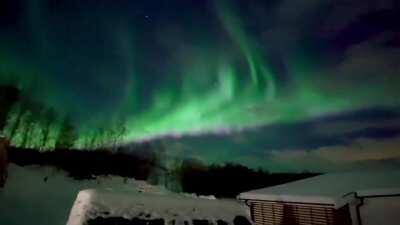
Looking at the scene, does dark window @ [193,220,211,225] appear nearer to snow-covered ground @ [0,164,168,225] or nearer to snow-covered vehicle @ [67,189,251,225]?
snow-covered vehicle @ [67,189,251,225]

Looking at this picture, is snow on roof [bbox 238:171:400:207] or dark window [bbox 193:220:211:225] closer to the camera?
dark window [bbox 193:220:211:225]

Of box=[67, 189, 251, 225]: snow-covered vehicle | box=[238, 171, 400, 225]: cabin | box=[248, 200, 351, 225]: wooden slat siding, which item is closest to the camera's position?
box=[67, 189, 251, 225]: snow-covered vehicle

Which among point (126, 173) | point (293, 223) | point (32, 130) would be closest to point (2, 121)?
point (32, 130)

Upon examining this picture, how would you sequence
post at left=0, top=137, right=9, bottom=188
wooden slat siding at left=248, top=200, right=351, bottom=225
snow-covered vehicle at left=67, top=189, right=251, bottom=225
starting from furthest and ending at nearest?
post at left=0, top=137, right=9, bottom=188 < wooden slat siding at left=248, top=200, right=351, bottom=225 < snow-covered vehicle at left=67, top=189, right=251, bottom=225

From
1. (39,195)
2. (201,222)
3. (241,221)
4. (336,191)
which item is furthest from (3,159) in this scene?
(336,191)

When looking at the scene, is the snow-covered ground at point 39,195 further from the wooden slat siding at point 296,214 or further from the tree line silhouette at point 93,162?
the wooden slat siding at point 296,214

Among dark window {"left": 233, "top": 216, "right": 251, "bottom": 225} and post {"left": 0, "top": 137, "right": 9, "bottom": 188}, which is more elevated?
post {"left": 0, "top": 137, "right": 9, "bottom": 188}

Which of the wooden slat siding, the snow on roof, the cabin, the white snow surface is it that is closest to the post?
the white snow surface

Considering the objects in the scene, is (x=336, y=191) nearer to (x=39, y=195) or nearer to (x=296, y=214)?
(x=296, y=214)

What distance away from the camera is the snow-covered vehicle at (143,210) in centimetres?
609

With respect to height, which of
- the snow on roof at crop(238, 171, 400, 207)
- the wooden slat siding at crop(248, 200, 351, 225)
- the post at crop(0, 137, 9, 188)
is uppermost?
the post at crop(0, 137, 9, 188)

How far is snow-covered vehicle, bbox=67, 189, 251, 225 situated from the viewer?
240 inches

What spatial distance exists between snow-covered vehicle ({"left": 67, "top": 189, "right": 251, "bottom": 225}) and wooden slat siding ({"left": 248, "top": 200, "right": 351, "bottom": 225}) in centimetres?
760

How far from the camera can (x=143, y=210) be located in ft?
22.1
